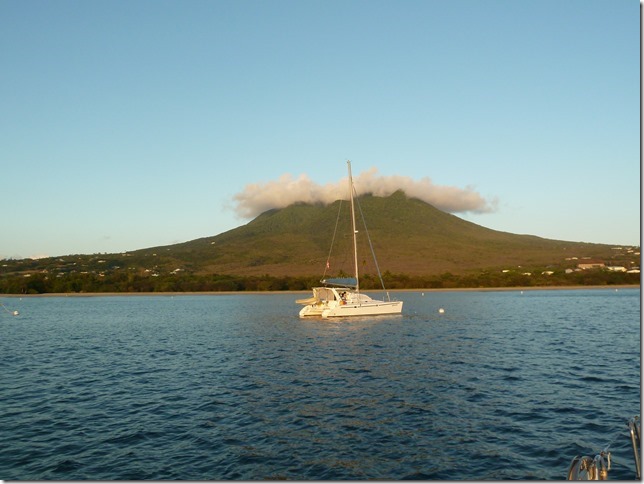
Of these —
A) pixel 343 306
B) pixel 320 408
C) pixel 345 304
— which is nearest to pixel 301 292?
pixel 345 304

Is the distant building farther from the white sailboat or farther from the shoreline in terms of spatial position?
the white sailboat

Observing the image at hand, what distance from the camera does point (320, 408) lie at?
2183 cm

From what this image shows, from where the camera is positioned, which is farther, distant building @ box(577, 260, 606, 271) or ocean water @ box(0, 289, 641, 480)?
distant building @ box(577, 260, 606, 271)

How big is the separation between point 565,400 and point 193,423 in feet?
54.6

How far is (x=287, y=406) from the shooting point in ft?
73.2

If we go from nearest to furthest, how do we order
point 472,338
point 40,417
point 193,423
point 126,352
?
point 193,423 < point 40,417 < point 126,352 < point 472,338

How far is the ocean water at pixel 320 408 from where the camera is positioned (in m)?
15.4

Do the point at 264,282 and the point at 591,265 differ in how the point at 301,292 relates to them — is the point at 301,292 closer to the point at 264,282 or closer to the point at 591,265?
the point at 264,282

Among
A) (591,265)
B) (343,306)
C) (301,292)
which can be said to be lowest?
(301,292)

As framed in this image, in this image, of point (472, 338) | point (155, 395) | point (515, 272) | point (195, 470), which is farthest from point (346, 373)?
point (515, 272)

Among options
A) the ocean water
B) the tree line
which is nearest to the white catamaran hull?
the ocean water

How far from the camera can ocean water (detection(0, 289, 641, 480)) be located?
15430 mm

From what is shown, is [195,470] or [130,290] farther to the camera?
[130,290]

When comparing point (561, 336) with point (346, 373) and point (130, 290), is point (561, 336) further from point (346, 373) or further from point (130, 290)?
point (130, 290)
